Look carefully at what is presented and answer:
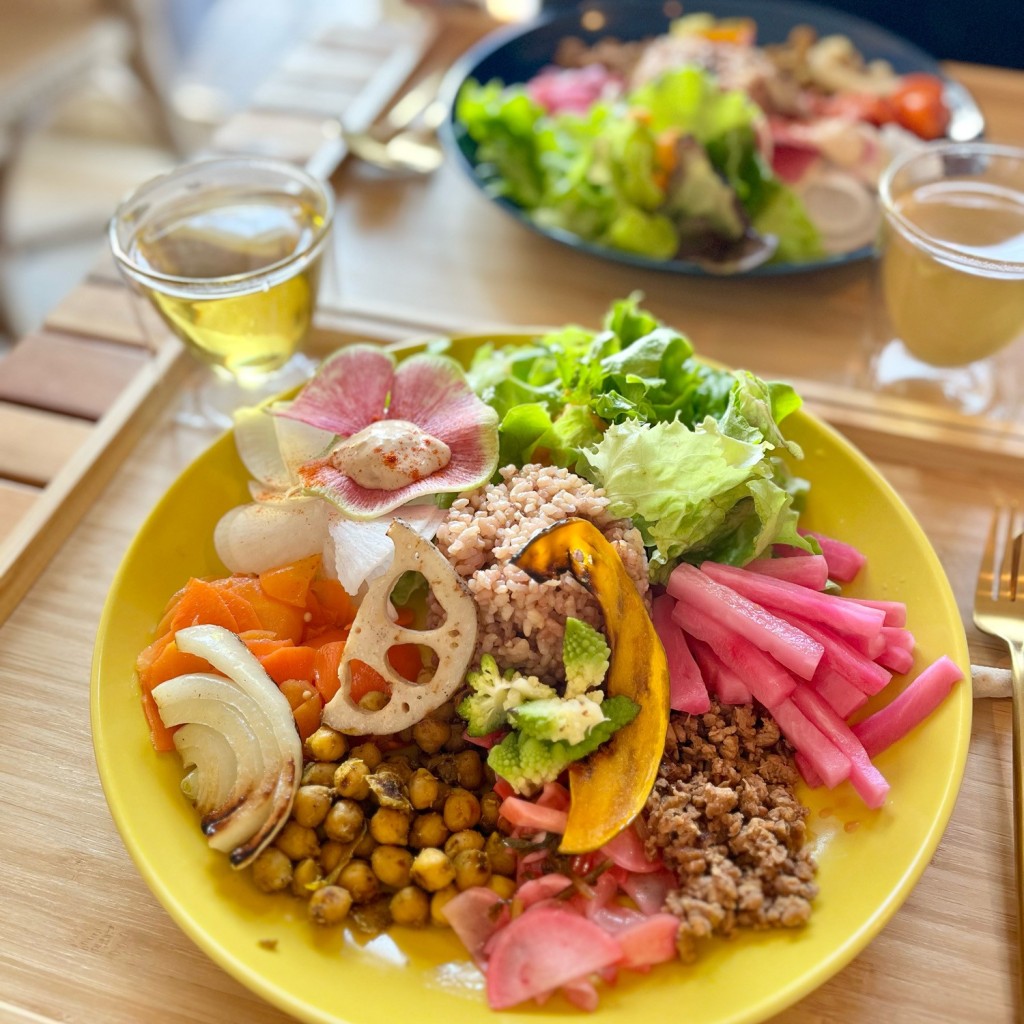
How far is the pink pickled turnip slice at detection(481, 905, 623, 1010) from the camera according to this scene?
50.8 inches

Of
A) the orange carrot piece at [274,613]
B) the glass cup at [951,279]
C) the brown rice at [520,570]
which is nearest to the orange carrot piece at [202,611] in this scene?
the orange carrot piece at [274,613]

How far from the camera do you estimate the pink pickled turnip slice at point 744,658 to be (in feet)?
5.13

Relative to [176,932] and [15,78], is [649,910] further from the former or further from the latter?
[15,78]

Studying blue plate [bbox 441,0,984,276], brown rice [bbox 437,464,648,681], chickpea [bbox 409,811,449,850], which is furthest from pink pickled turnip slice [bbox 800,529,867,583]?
blue plate [bbox 441,0,984,276]

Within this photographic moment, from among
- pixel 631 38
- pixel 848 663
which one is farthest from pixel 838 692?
pixel 631 38

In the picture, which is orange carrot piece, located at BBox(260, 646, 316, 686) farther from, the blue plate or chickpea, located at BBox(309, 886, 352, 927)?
the blue plate

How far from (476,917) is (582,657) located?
395 mm

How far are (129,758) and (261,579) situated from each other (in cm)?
37

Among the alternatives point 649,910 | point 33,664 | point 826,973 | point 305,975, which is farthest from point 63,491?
point 826,973

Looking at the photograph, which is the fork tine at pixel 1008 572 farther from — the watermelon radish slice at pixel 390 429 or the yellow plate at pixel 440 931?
the watermelon radish slice at pixel 390 429

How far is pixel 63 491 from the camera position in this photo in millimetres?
2045

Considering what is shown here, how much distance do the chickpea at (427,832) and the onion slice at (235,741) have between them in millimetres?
188

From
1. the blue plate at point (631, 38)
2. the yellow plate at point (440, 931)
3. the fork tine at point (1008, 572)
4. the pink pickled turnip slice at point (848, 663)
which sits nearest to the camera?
the yellow plate at point (440, 931)

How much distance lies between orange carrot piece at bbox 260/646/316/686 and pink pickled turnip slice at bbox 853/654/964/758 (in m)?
0.89
